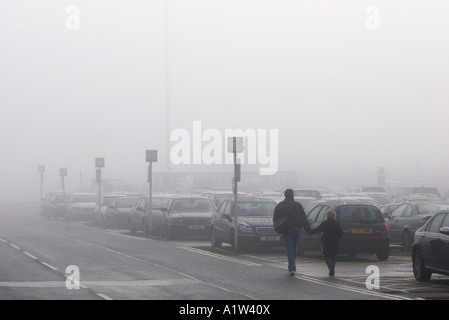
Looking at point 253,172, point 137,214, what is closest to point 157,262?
point 137,214

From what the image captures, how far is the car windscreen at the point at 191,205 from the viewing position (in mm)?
33188

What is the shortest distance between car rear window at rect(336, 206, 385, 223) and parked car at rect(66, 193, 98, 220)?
103 feet

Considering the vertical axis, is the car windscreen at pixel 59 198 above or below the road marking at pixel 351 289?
above

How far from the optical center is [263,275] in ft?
61.6

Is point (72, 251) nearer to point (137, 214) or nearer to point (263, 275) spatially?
point (263, 275)

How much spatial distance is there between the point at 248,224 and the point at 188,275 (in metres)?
7.53

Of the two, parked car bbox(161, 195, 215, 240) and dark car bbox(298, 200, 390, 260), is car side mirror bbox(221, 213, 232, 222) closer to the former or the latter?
dark car bbox(298, 200, 390, 260)

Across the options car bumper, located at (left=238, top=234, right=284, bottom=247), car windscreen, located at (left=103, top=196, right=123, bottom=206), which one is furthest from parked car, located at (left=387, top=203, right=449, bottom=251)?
car windscreen, located at (left=103, top=196, right=123, bottom=206)

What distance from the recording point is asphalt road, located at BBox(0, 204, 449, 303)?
15.1m

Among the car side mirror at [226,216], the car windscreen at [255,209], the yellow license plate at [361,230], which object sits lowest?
the yellow license plate at [361,230]

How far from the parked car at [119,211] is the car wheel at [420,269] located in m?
25.1

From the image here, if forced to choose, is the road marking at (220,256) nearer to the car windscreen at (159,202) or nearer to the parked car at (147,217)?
the parked car at (147,217)

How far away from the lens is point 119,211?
4253 cm

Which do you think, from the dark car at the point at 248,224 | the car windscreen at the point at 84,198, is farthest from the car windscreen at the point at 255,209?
the car windscreen at the point at 84,198
